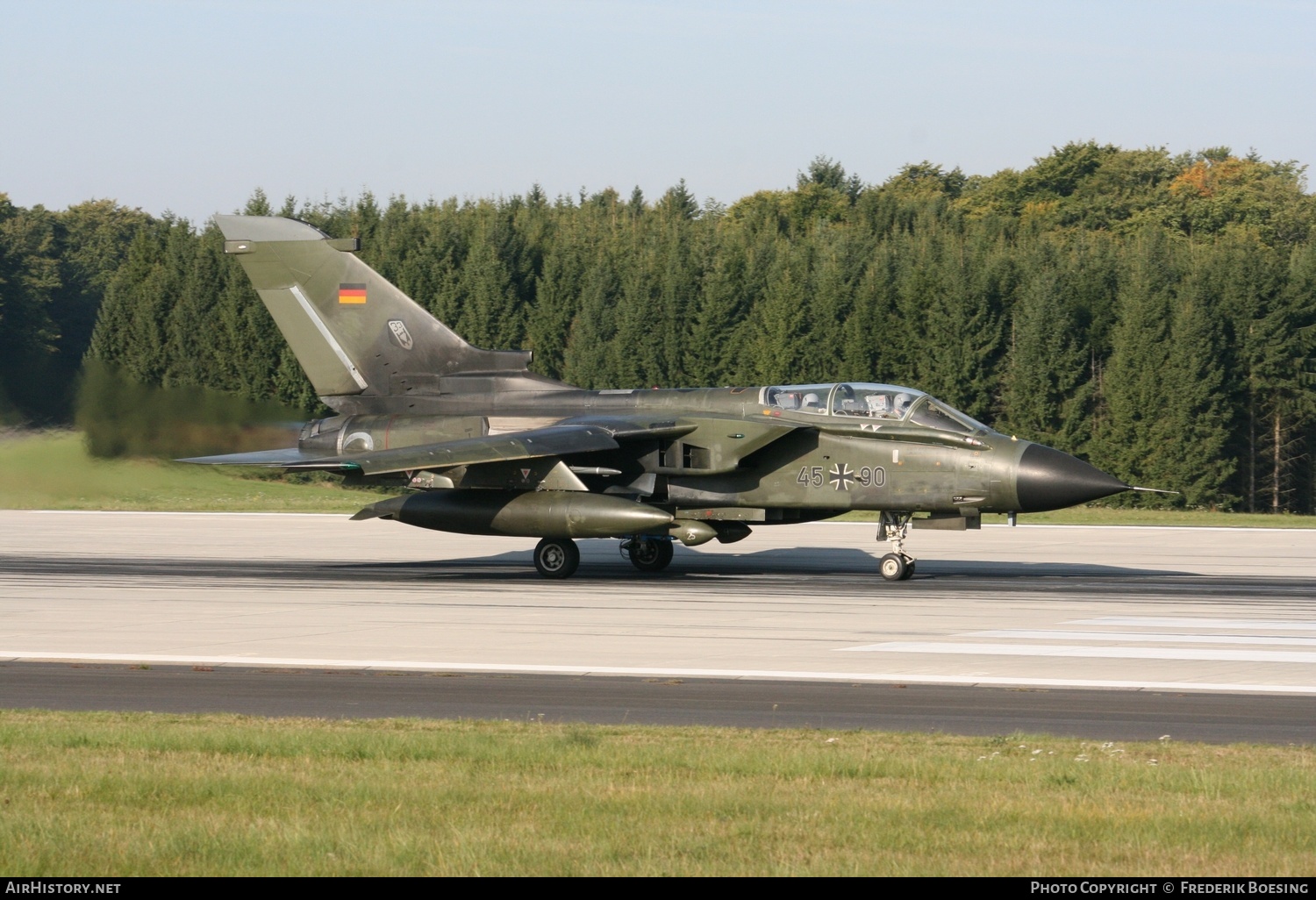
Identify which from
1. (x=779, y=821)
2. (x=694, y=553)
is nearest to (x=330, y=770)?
(x=779, y=821)

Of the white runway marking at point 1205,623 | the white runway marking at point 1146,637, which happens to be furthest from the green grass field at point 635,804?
the white runway marking at point 1205,623

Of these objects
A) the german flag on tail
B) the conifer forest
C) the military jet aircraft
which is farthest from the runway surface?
the conifer forest

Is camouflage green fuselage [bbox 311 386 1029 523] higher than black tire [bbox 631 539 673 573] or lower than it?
higher

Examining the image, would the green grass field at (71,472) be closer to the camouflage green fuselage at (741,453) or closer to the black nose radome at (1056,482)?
the camouflage green fuselage at (741,453)

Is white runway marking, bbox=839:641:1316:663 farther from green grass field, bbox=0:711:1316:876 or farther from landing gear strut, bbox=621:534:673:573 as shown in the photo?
landing gear strut, bbox=621:534:673:573

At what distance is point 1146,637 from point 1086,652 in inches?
53.5

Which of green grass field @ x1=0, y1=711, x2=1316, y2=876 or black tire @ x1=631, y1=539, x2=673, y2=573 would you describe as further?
black tire @ x1=631, y1=539, x2=673, y2=573

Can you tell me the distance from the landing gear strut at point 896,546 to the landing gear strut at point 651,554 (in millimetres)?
3470

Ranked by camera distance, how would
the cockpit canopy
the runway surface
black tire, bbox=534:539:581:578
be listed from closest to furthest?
the runway surface, the cockpit canopy, black tire, bbox=534:539:581:578

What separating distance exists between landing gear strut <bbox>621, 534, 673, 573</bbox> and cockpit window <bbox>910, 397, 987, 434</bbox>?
→ 15.1 ft

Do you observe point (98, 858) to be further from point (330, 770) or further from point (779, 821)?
point (779, 821)

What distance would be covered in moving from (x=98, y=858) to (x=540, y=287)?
45.5 m

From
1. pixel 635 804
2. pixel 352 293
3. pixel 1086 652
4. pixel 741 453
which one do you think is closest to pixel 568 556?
pixel 741 453

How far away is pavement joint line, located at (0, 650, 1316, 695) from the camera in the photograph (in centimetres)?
1123
